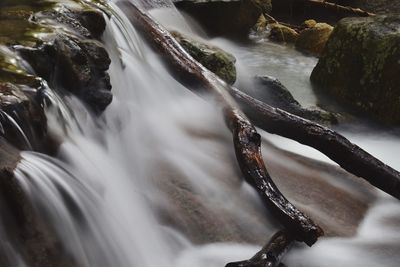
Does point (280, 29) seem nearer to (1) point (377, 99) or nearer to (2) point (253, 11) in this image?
(2) point (253, 11)

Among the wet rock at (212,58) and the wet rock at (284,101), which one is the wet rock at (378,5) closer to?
the wet rock at (284,101)

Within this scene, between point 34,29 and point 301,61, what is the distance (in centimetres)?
682

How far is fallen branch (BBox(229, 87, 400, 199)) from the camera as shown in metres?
4.65

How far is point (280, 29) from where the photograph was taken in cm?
1185

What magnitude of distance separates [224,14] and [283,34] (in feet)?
6.40

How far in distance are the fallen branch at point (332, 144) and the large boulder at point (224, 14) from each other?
523 centimetres

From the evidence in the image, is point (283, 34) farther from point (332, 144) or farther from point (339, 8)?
point (332, 144)

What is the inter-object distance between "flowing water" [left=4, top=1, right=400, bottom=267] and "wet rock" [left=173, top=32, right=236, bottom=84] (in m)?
1.31

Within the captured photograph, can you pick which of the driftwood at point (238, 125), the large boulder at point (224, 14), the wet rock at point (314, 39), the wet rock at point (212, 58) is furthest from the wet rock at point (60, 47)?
the wet rock at point (314, 39)

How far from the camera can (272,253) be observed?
136 inches

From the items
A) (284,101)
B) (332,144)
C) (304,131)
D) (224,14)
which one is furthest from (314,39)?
(332,144)

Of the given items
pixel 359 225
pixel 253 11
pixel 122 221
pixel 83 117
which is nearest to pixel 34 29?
pixel 83 117

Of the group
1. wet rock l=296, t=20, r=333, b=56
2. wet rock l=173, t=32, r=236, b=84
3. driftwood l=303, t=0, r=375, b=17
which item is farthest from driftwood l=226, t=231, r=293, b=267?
driftwood l=303, t=0, r=375, b=17

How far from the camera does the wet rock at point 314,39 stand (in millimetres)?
10977
